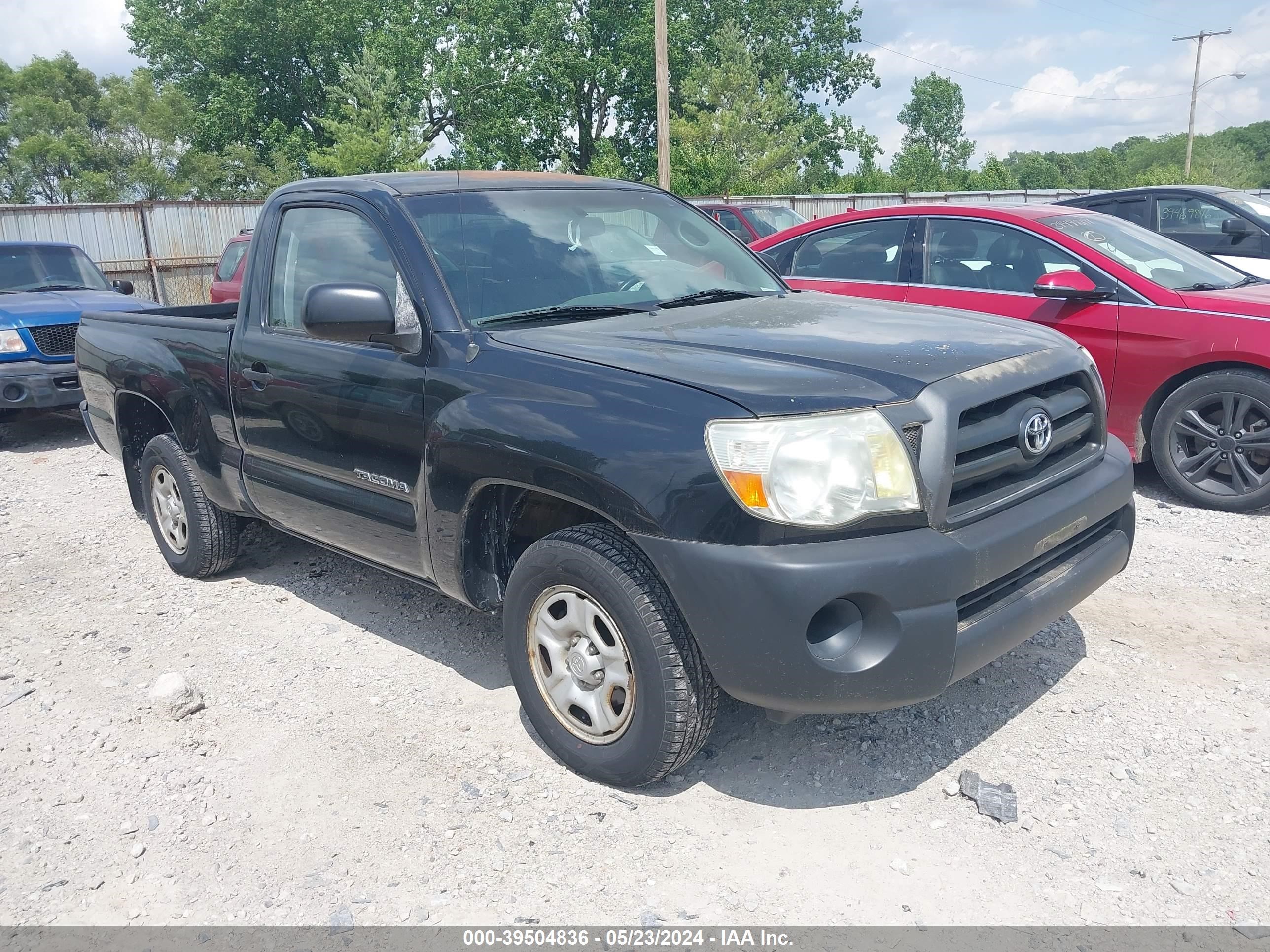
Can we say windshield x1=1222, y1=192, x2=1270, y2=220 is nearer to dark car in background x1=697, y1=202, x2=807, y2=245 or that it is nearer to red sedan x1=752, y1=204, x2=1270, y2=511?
red sedan x1=752, y1=204, x2=1270, y2=511

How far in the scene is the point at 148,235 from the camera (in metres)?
19.4

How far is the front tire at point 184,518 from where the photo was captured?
16.6ft

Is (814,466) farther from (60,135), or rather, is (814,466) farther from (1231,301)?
(60,135)

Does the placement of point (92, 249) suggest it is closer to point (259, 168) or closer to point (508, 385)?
point (508, 385)

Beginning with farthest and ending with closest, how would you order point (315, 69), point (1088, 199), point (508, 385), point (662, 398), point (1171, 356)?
point (315, 69)
point (1088, 199)
point (1171, 356)
point (508, 385)
point (662, 398)

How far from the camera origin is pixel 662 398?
2.87 metres

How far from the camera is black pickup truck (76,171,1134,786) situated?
2730 millimetres

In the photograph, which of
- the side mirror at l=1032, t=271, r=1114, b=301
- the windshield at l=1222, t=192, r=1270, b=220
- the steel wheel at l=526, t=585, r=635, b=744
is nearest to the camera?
the steel wheel at l=526, t=585, r=635, b=744

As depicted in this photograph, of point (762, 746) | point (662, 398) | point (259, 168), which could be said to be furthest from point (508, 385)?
point (259, 168)

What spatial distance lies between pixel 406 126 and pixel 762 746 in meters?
35.8

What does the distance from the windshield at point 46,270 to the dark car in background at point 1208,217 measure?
933 centimetres

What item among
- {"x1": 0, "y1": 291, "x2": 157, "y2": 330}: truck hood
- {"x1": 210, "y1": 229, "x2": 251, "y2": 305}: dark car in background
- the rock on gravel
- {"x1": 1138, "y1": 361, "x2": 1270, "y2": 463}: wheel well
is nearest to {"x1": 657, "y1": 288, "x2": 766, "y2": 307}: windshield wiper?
the rock on gravel

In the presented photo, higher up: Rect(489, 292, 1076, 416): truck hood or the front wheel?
Rect(489, 292, 1076, 416): truck hood

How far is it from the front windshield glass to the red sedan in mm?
11
